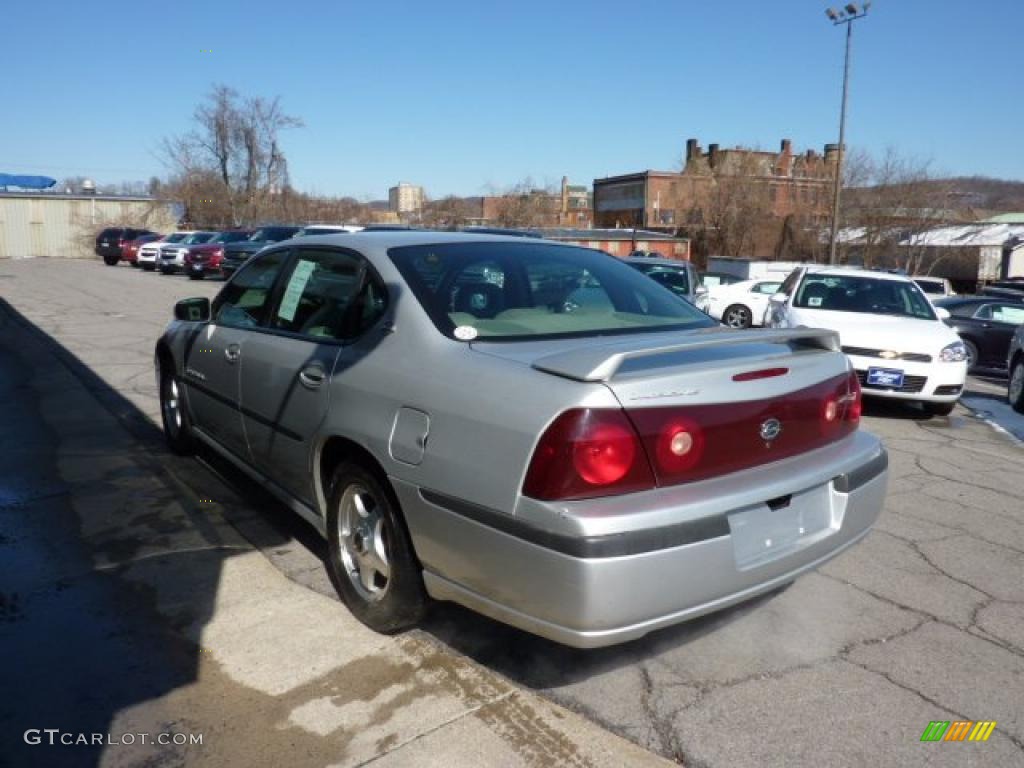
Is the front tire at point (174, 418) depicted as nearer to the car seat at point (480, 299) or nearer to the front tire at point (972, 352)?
the car seat at point (480, 299)

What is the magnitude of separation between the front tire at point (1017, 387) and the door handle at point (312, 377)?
882 cm

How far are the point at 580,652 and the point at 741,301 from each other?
16982 mm

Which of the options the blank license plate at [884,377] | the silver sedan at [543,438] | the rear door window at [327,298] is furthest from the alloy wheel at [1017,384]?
the rear door window at [327,298]

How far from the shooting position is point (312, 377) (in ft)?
11.5

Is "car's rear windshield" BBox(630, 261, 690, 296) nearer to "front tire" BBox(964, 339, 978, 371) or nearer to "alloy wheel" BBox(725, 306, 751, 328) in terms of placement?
"front tire" BBox(964, 339, 978, 371)

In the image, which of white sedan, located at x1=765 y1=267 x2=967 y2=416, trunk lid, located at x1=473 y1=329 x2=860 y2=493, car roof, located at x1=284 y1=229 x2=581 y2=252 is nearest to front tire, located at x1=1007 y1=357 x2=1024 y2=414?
white sedan, located at x1=765 y1=267 x2=967 y2=416

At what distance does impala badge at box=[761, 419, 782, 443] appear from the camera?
2770 millimetres

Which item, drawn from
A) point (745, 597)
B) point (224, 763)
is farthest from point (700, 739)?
point (224, 763)

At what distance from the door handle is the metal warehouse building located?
2088 inches

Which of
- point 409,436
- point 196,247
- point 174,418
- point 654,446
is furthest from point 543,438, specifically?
point 196,247

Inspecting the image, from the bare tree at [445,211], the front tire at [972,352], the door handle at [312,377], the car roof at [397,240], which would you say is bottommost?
the front tire at [972,352]

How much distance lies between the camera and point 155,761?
2504mm

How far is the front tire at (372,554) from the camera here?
3037mm

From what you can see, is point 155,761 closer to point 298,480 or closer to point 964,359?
point 298,480
